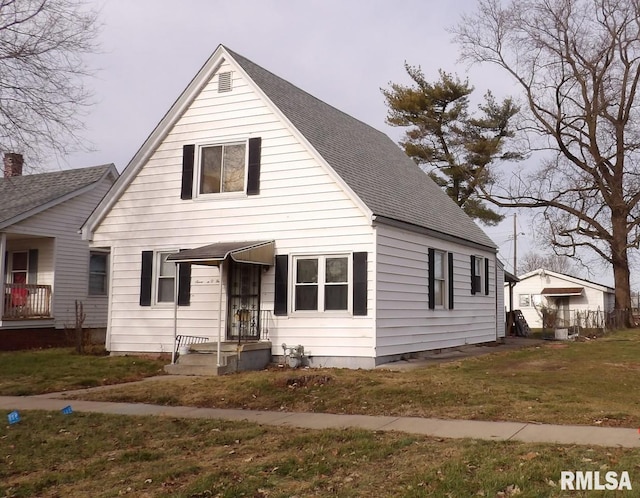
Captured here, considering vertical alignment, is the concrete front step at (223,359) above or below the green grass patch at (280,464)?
above

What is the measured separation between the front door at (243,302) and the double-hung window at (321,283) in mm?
1089

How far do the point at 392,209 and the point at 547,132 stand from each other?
21430 millimetres

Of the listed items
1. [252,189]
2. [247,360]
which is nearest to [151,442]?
[247,360]

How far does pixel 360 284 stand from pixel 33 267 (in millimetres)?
14624

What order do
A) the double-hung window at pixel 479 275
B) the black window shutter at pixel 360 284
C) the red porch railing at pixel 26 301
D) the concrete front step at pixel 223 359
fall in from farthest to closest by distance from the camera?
the red porch railing at pixel 26 301 → the double-hung window at pixel 479 275 → the black window shutter at pixel 360 284 → the concrete front step at pixel 223 359

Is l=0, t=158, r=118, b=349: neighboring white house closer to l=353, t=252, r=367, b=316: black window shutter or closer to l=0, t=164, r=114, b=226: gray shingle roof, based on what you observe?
l=0, t=164, r=114, b=226: gray shingle roof

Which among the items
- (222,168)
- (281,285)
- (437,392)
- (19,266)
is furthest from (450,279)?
(19,266)

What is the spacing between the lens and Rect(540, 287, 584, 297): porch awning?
157 feet

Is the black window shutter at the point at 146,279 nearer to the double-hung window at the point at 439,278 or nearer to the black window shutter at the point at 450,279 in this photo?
the double-hung window at the point at 439,278

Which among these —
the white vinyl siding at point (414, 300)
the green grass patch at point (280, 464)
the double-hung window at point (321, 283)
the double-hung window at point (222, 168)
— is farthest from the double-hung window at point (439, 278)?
the green grass patch at point (280, 464)

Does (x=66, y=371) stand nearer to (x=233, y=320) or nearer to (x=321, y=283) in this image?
(x=233, y=320)

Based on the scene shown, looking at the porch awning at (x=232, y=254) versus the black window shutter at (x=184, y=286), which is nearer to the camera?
the porch awning at (x=232, y=254)

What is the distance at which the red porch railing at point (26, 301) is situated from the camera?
22047 millimetres

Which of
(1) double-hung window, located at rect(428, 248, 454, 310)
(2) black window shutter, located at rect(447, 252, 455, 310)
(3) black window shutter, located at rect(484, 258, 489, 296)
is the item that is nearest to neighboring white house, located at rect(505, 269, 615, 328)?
(3) black window shutter, located at rect(484, 258, 489, 296)
